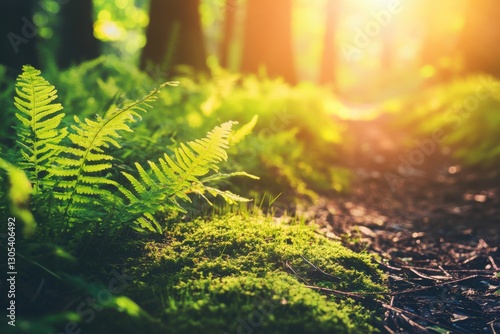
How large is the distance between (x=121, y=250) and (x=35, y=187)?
562 mm

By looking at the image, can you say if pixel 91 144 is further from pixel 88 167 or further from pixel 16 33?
pixel 16 33

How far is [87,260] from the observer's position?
2.05m

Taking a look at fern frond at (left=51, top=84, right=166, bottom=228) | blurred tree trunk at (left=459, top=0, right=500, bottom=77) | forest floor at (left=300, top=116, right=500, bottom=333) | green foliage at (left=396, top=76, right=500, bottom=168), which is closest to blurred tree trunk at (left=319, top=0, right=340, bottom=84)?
blurred tree trunk at (left=459, top=0, right=500, bottom=77)

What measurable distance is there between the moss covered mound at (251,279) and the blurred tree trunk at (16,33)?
164 inches

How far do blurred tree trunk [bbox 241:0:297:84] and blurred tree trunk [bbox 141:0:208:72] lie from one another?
385 cm

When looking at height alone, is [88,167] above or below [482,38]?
below

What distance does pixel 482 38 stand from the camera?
9672 millimetres

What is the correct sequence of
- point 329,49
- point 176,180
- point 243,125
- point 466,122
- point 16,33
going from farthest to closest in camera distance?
point 329,49, point 466,122, point 16,33, point 243,125, point 176,180

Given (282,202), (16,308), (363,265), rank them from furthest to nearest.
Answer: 1. (282,202)
2. (363,265)
3. (16,308)

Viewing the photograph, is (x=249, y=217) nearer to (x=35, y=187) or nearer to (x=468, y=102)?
(x=35, y=187)

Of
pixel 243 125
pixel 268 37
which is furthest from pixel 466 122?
pixel 268 37

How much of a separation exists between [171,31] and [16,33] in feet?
8.07

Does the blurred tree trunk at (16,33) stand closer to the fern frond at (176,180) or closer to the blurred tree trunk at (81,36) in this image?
the blurred tree trunk at (81,36)

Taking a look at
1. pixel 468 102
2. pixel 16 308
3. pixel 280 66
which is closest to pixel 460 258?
pixel 16 308
